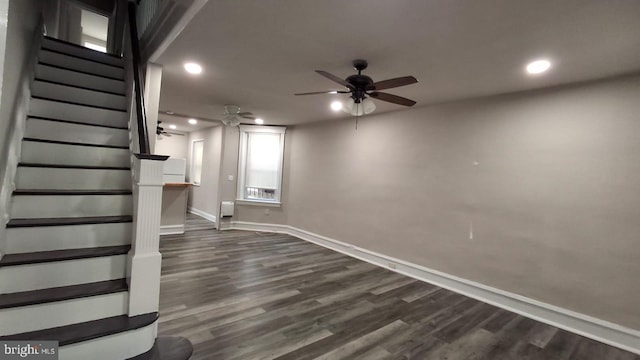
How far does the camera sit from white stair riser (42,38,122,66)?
3629mm

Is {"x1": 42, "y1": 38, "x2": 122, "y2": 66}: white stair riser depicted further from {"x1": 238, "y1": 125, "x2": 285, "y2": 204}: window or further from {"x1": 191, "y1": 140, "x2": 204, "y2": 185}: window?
{"x1": 191, "y1": 140, "x2": 204, "y2": 185}: window

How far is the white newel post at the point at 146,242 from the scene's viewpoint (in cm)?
191

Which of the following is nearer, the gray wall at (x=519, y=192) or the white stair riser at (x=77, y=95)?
the gray wall at (x=519, y=192)

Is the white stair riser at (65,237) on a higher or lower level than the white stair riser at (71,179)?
lower

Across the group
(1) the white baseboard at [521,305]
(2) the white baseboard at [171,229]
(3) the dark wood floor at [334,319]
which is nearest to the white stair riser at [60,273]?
(3) the dark wood floor at [334,319]

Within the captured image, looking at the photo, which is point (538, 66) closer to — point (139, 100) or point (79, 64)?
point (139, 100)

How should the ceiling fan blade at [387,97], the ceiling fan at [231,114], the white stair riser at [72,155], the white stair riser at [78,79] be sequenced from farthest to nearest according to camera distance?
the ceiling fan at [231,114], the white stair riser at [78,79], the ceiling fan blade at [387,97], the white stair riser at [72,155]

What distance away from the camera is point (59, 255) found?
1930 mm

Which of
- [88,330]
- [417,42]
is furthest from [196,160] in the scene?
[417,42]

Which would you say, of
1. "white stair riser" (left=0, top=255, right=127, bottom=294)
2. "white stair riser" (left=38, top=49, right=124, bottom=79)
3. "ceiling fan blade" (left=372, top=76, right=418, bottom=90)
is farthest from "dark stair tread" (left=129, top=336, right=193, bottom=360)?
"white stair riser" (left=38, top=49, right=124, bottom=79)

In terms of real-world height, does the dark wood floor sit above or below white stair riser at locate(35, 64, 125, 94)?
below

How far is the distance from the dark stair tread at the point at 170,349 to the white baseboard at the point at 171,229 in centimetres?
387

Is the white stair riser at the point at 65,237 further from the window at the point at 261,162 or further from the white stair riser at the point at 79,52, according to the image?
the window at the point at 261,162

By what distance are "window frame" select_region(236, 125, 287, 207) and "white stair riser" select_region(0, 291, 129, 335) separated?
469 cm
